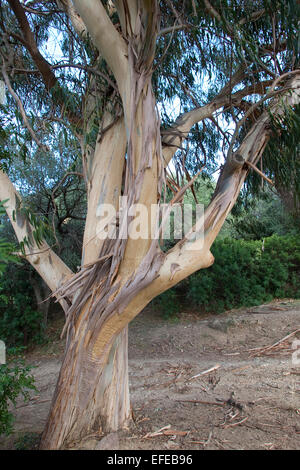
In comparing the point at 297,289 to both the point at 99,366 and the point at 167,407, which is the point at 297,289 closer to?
the point at 167,407

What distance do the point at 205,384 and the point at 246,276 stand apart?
4.20m

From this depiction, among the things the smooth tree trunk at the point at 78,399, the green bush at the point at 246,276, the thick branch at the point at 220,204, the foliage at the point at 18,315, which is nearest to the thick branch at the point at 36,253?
the smooth tree trunk at the point at 78,399

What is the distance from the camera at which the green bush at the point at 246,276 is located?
8.28 m

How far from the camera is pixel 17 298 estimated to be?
25.8 feet

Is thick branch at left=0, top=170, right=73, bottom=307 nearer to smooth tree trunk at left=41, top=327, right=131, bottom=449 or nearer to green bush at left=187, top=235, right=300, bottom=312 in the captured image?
smooth tree trunk at left=41, top=327, right=131, bottom=449

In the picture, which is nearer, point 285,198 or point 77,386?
point 77,386

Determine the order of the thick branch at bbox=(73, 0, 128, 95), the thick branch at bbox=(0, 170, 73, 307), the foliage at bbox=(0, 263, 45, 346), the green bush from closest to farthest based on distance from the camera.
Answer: the thick branch at bbox=(73, 0, 128, 95) < the thick branch at bbox=(0, 170, 73, 307) < the foliage at bbox=(0, 263, 45, 346) < the green bush

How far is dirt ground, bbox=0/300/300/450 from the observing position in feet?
10.6

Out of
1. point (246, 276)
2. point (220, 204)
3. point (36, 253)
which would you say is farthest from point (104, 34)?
point (246, 276)

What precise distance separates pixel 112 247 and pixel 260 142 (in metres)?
1.72

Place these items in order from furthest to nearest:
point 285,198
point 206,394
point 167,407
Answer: point 285,198 → point 206,394 → point 167,407

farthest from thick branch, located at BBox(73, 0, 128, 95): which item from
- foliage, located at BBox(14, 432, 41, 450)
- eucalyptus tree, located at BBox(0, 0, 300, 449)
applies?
foliage, located at BBox(14, 432, 41, 450)

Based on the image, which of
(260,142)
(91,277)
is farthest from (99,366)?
(260,142)

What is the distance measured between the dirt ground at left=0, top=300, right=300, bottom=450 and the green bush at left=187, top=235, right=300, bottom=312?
1.23 ft
